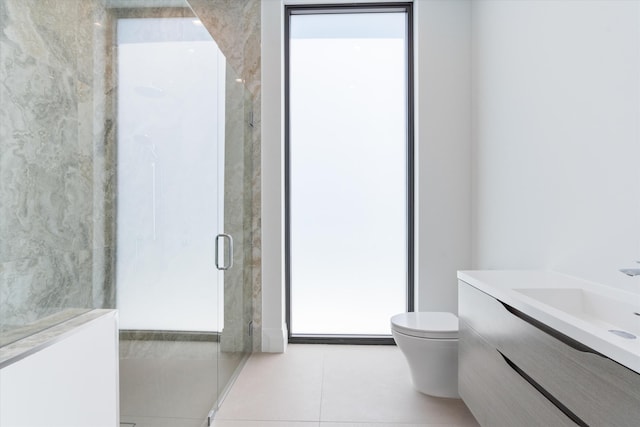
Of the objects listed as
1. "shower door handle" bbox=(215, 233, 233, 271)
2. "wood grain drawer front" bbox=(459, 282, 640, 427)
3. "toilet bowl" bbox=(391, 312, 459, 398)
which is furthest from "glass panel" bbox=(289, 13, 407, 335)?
"wood grain drawer front" bbox=(459, 282, 640, 427)

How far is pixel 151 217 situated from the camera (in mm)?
1292

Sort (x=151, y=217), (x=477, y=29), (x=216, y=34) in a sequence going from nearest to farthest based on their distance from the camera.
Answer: (x=151, y=217) → (x=216, y=34) → (x=477, y=29)

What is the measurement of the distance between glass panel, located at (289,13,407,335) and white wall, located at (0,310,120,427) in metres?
2.22

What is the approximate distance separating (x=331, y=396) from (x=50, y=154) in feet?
6.27

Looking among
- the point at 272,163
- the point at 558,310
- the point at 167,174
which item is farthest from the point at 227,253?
the point at 558,310

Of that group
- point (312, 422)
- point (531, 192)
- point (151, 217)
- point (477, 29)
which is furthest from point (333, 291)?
point (477, 29)

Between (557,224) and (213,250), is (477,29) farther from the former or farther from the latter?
(213,250)

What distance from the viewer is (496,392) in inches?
57.4

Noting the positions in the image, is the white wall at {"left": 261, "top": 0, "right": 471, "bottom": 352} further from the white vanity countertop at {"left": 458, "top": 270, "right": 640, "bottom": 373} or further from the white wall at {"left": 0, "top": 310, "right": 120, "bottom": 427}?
the white wall at {"left": 0, "top": 310, "right": 120, "bottom": 427}

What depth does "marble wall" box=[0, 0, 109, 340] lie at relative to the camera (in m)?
0.75

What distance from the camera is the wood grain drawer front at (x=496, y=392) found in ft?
3.80

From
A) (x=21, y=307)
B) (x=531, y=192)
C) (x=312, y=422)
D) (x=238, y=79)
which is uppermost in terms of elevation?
(x=238, y=79)

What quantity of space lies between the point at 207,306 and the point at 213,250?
0.29 m

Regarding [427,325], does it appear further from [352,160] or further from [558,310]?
[352,160]
